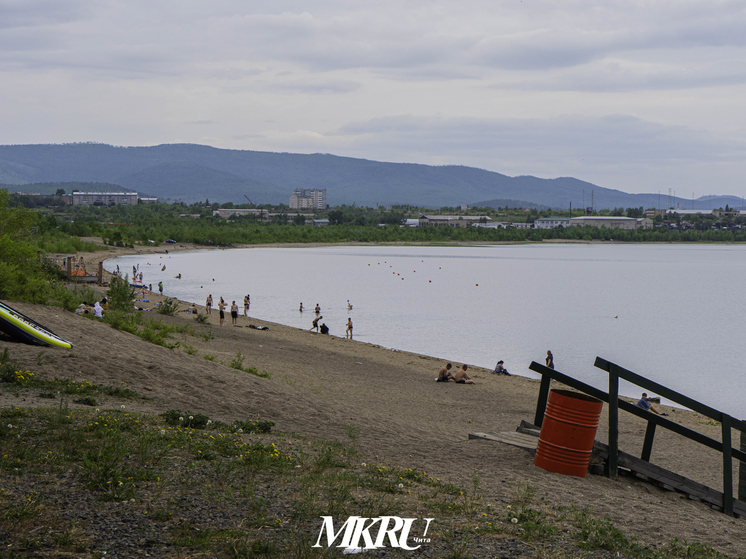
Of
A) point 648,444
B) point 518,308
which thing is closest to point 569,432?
point 648,444

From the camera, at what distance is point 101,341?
47.6ft

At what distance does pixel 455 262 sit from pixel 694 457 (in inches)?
3853

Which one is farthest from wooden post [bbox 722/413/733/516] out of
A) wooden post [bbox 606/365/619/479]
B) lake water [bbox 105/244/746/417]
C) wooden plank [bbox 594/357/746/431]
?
lake water [bbox 105/244/746/417]

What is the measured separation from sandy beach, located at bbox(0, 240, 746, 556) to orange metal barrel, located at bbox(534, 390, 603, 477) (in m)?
0.20

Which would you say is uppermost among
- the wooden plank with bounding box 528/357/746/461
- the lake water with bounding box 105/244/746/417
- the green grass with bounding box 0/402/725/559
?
the wooden plank with bounding box 528/357/746/461

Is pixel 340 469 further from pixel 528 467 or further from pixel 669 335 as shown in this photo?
pixel 669 335

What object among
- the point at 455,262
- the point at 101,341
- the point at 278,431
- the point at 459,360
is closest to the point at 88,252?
the point at 455,262

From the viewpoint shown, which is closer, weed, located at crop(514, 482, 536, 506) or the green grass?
the green grass

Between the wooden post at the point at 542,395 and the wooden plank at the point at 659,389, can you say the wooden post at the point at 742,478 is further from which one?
the wooden post at the point at 542,395

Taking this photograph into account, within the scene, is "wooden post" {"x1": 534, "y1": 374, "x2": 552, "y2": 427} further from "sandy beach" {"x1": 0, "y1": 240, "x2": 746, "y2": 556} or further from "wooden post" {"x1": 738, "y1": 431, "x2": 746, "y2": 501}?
"wooden post" {"x1": 738, "y1": 431, "x2": 746, "y2": 501}

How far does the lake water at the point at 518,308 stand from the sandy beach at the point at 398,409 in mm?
8973

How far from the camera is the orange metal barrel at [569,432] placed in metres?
7.94

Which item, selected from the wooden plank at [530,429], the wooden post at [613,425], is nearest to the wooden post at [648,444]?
the wooden post at [613,425]

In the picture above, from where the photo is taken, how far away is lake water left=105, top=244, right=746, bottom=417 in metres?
31.1
